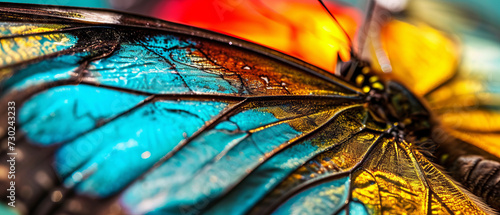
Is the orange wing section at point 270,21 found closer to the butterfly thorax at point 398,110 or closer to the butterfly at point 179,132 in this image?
the butterfly thorax at point 398,110

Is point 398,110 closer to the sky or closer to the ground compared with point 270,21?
closer to the ground

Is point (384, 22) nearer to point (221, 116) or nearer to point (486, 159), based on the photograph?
point (486, 159)

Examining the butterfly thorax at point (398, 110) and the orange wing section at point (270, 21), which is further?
the orange wing section at point (270, 21)

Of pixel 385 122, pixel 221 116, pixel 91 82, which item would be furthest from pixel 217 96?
pixel 385 122

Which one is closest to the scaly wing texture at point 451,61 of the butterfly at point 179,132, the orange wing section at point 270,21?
the orange wing section at point 270,21

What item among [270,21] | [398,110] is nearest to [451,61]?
[398,110]

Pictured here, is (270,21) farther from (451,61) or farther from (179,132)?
(179,132)
